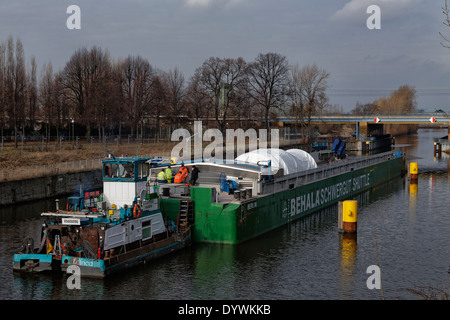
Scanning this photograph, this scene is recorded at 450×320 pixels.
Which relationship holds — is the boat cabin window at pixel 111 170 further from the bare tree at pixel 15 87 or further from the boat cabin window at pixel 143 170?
the bare tree at pixel 15 87

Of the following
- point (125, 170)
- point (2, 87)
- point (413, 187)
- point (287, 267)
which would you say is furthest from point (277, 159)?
point (2, 87)

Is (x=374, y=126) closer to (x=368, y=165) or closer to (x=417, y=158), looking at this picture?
(x=417, y=158)

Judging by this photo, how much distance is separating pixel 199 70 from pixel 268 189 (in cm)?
6334

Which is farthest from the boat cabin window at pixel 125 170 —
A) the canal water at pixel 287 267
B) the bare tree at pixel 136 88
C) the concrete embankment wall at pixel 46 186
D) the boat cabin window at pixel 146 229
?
the bare tree at pixel 136 88

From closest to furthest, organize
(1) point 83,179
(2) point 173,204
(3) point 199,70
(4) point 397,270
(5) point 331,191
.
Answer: (4) point 397,270 < (2) point 173,204 < (5) point 331,191 < (1) point 83,179 < (3) point 199,70

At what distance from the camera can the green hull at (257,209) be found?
3142 centimetres

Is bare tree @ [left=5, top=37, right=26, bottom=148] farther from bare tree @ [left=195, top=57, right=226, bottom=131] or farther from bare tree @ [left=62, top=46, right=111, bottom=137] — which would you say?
bare tree @ [left=195, top=57, right=226, bottom=131]

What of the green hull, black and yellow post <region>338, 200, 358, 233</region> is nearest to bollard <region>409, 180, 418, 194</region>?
the green hull

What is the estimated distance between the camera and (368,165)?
62.9 meters

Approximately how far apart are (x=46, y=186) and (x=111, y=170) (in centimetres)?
2229

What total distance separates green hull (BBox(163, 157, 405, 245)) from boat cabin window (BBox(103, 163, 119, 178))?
3807 millimetres

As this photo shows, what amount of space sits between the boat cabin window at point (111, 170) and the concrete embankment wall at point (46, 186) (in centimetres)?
1351

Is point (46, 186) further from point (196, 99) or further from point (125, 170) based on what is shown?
point (196, 99)
